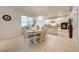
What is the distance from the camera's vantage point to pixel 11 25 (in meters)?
3.41

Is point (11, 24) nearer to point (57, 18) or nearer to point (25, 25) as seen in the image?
point (25, 25)

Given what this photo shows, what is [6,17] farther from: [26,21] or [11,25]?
[26,21]

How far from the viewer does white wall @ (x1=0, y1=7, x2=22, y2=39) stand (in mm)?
3034

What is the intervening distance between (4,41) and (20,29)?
853 mm

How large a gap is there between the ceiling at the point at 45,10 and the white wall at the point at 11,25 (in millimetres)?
385

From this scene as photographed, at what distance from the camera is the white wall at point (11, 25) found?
3.03 meters

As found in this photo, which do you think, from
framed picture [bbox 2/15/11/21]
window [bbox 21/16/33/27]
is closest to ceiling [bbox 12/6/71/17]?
window [bbox 21/16/33/27]

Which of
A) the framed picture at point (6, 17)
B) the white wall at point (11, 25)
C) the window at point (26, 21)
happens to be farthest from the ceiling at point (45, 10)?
the framed picture at point (6, 17)

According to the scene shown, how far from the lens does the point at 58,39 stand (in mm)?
3717

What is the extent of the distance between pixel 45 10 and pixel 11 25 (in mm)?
1778

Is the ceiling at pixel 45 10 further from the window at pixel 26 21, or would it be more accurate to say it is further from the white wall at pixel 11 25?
the white wall at pixel 11 25

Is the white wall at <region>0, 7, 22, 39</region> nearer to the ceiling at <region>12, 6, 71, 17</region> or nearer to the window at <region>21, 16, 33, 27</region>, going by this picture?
the window at <region>21, 16, 33, 27</region>
